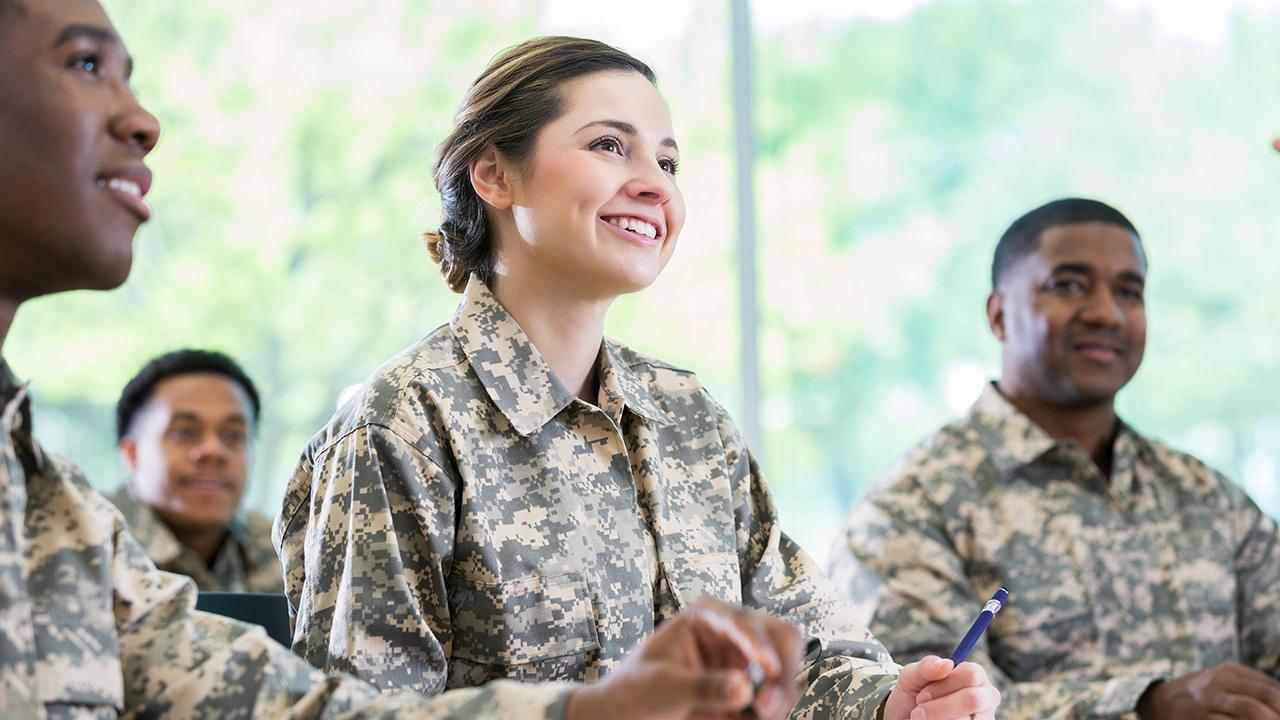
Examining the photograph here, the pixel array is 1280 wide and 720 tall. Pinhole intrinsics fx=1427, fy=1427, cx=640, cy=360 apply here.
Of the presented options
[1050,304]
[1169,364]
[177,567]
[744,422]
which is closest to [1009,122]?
[1169,364]

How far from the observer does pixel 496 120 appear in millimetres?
1909

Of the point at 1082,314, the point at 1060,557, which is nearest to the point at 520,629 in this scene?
the point at 1060,557

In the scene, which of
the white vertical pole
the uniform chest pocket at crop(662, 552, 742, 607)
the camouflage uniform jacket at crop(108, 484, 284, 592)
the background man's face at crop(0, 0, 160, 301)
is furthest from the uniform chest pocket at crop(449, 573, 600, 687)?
the white vertical pole

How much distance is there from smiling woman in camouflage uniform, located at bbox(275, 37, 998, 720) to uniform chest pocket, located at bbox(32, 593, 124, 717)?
40 cm

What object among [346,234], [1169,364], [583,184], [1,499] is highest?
[346,234]

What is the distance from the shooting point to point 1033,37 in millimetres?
4488

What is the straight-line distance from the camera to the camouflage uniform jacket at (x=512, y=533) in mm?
1604

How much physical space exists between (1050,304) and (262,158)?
275 centimetres

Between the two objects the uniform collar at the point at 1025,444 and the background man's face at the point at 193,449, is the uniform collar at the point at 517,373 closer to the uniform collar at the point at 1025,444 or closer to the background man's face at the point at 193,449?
the uniform collar at the point at 1025,444

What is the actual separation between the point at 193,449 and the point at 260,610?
1.74 metres

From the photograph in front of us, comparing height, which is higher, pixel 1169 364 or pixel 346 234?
pixel 346 234

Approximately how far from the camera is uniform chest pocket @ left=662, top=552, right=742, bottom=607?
69.9 inches

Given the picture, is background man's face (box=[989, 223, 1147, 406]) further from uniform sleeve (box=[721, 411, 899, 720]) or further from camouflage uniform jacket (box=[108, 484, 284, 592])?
camouflage uniform jacket (box=[108, 484, 284, 592])

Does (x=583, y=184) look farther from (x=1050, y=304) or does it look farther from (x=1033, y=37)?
(x=1033, y=37)
